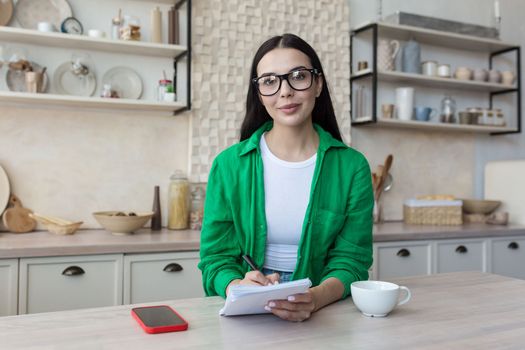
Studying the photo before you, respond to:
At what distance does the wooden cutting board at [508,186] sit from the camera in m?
3.63

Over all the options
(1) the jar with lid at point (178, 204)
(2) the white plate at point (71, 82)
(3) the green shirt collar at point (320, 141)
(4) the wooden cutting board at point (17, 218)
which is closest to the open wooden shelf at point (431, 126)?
(1) the jar with lid at point (178, 204)

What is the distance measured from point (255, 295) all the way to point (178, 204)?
1.87 meters

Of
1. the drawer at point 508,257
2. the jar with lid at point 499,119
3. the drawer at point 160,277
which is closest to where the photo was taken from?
the drawer at point 160,277

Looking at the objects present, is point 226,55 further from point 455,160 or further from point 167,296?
point 455,160

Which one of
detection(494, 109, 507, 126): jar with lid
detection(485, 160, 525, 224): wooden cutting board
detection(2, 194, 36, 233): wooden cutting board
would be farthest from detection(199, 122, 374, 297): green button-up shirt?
detection(494, 109, 507, 126): jar with lid

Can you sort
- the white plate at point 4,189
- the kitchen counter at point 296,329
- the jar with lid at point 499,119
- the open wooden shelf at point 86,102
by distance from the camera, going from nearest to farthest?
the kitchen counter at point 296,329, the open wooden shelf at point 86,102, the white plate at point 4,189, the jar with lid at point 499,119

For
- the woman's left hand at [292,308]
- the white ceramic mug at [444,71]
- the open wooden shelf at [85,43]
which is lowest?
the woman's left hand at [292,308]

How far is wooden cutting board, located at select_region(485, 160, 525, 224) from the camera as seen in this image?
363 centimetres

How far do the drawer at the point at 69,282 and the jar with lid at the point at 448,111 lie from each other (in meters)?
2.40

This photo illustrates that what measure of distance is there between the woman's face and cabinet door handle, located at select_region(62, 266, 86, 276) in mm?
1256

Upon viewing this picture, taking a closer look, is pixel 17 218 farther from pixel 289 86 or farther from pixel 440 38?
pixel 440 38

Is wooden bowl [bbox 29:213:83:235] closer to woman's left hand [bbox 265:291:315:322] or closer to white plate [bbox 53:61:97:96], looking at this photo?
white plate [bbox 53:61:97:96]

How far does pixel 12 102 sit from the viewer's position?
277 centimetres

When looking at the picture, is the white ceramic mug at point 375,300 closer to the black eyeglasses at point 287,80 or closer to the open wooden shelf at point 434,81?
the black eyeglasses at point 287,80
